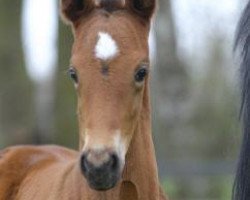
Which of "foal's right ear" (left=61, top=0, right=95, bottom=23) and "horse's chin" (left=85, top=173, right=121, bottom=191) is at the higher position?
"foal's right ear" (left=61, top=0, right=95, bottom=23)

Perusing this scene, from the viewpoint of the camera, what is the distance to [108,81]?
17.1ft

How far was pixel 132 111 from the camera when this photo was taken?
17.5 feet

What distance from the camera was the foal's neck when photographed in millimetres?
5523

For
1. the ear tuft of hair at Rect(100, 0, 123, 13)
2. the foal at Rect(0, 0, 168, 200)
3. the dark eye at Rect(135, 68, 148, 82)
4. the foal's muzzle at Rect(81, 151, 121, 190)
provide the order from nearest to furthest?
the foal's muzzle at Rect(81, 151, 121, 190), the foal at Rect(0, 0, 168, 200), the dark eye at Rect(135, 68, 148, 82), the ear tuft of hair at Rect(100, 0, 123, 13)

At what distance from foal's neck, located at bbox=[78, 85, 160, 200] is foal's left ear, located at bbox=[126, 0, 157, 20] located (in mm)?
402

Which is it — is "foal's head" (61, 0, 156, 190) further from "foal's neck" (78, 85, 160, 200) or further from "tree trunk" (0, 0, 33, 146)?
"tree trunk" (0, 0, 33, 146)

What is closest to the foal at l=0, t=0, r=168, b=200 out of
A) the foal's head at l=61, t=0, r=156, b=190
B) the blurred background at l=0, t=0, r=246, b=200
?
the foal's head at l=61, t=0, r=156, b=190

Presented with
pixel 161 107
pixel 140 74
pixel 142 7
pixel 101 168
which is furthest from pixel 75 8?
pixel 161 107

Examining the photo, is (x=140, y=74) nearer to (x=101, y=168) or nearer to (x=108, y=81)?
(x=108, y=81)

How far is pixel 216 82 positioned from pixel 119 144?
14472mm

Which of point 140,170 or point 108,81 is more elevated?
point 108,81

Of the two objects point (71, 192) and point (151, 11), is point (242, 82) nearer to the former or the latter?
point (151, 11)

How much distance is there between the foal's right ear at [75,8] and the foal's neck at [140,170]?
1.75 feet

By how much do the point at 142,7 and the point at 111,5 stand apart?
6.8 inches
